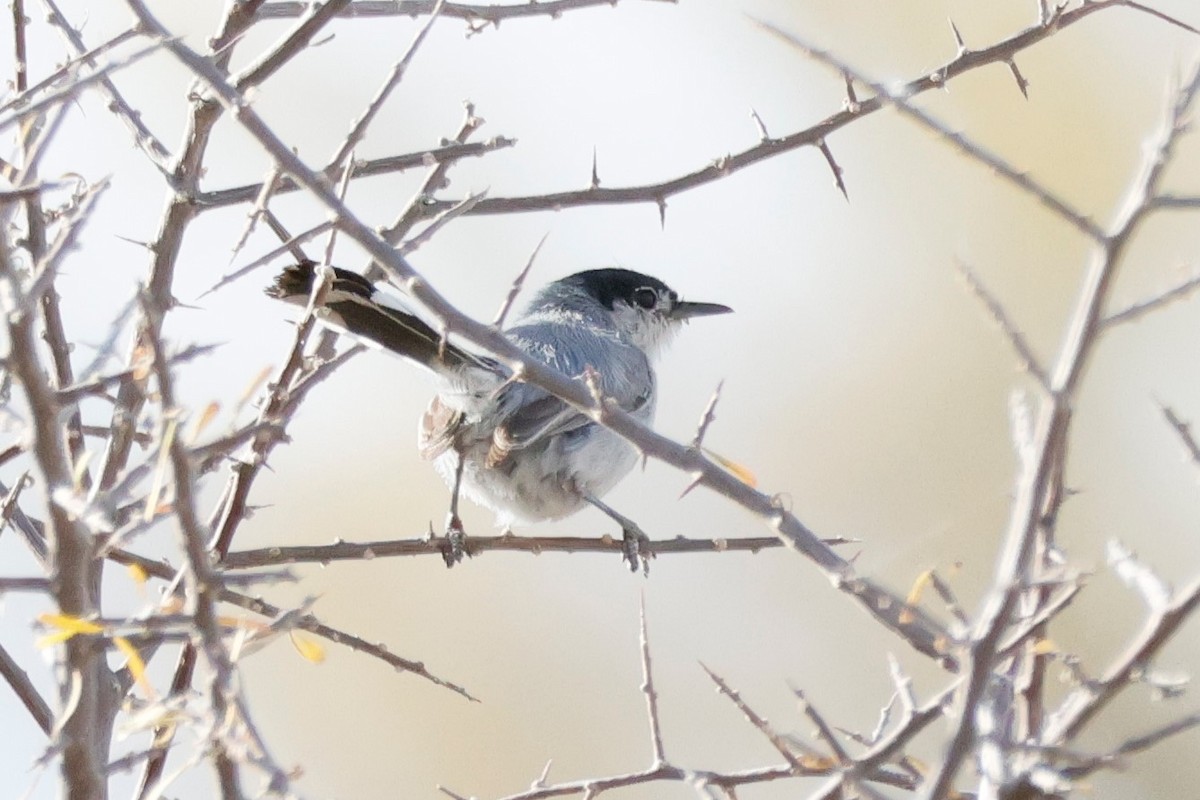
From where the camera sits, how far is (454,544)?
3375 mm

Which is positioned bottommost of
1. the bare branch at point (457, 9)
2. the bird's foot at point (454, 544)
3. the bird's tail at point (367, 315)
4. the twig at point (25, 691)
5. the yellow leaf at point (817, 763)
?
the yellow leaf at point (817, 763)

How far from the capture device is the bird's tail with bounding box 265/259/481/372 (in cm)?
270

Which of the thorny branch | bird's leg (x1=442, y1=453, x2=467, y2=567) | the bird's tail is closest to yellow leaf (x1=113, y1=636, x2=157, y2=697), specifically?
the thorny branch

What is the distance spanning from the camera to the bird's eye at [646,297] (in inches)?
226

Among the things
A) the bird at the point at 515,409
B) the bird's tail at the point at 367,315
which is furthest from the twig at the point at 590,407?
the bird at the point at 515,409

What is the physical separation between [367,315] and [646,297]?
2.68 metres

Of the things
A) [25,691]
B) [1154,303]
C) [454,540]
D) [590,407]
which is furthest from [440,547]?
[1154,303]

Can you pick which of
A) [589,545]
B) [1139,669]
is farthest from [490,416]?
[1139,669]

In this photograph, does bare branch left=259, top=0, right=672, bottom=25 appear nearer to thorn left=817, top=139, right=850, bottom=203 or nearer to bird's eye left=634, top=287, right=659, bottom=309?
thorn left=817, top=139, right=850, bottom=203

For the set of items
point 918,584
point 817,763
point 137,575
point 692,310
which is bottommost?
point 817,763

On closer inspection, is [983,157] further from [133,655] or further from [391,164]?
[391,164]

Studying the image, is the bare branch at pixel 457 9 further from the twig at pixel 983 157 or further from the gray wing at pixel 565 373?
the twig at pixel 983 157

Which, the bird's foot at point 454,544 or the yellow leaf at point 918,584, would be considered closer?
the yellow leaf at point 918,584

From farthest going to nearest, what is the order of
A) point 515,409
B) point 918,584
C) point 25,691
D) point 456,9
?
point 515,409, point 456,9, point 25,691, point 918,584
